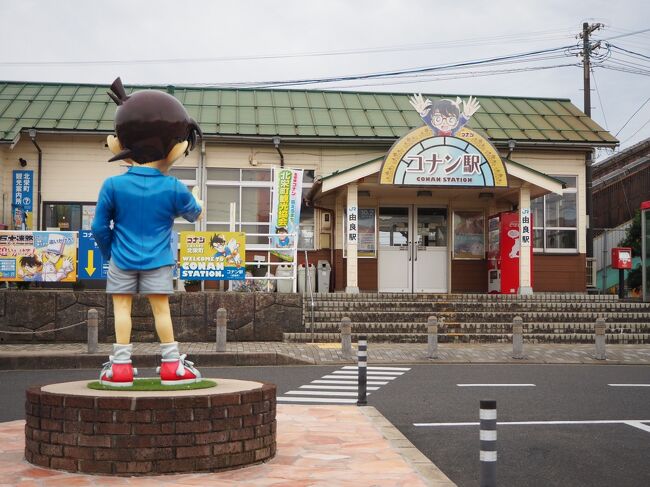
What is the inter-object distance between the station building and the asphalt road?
27.5 ft

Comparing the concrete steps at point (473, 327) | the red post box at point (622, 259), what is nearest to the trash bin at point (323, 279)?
the concrete steps at point (473, 327)

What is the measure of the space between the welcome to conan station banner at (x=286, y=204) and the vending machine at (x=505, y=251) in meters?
5.98

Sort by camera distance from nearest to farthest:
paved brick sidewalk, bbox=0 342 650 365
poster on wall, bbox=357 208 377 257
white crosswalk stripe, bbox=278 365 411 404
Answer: white crosswalk stripe, bbox=278 365 411 404
paved brick sidewalk, bbox=0 342 650 365
poster on wall, bbox=357 208 377 257

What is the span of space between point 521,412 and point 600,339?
21.3 ft

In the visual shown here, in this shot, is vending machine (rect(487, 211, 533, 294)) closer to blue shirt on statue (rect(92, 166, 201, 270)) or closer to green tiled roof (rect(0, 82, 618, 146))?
green tiled roof (rect(0, 82, 618, 146))

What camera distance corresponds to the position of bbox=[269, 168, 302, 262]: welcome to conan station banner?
65.2 ft

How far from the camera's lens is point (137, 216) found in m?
7.60

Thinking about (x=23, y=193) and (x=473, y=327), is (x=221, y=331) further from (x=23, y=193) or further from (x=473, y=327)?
(x=23, y=193)

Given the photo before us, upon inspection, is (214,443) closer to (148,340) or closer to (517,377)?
(517,377)

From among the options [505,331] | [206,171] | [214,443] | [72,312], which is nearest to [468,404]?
[214,443]

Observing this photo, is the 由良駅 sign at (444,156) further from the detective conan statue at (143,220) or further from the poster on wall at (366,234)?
the detective conan statue at (143,220)

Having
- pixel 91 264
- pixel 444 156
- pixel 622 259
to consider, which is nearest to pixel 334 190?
pixel 444 156

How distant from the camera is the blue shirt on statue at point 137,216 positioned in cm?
A: 756

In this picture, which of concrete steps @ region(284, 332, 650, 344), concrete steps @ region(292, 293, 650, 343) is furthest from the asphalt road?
A: concrete steps @ region(292, 293, 650, 343)
